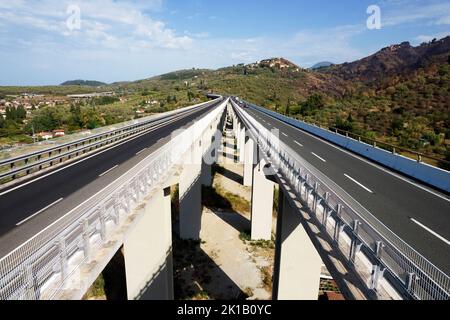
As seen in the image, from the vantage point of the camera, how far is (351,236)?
21.5ft

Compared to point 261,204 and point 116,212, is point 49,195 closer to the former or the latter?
point 116,212

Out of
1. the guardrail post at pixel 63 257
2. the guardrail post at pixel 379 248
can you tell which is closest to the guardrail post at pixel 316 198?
the guardrail post at pixel 379 248

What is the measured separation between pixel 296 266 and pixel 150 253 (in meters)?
6.27

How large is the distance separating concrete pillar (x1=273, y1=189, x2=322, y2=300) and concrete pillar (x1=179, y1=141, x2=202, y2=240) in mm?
9965

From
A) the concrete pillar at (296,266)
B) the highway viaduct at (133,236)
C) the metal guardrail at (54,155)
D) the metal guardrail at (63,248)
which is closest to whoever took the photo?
the metal guardrail at (63,248)

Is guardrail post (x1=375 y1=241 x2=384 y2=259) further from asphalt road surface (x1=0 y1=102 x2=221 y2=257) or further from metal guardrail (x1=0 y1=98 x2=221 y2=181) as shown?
metal guardrail (x1=0 y1=98 x2=221 y2=181)

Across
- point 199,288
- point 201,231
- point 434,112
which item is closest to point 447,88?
point 434,112

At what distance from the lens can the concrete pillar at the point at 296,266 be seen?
42.2ft

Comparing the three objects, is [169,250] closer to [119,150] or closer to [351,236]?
[351,236]

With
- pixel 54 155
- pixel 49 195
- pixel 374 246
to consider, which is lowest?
pixel 49 195

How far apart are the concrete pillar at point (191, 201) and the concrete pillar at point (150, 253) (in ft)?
27.1

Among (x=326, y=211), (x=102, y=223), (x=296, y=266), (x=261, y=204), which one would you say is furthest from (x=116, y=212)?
(x=261, y=204)

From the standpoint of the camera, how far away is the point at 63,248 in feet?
17.9

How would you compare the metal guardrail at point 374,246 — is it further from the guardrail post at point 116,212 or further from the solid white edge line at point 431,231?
the guardrail post at point 116,212
